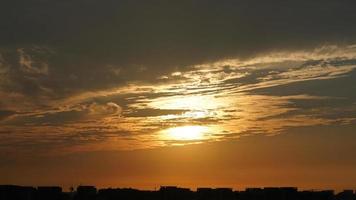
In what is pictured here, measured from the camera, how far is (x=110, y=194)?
58.5 meters

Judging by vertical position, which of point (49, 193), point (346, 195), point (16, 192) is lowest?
point (16, 192)

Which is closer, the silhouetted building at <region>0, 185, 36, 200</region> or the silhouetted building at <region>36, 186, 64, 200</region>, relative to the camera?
the silhouetted building at <region>0, 185, 36, 200</region>

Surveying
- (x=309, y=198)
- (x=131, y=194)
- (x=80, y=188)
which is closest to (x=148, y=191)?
(x=131, y=194)

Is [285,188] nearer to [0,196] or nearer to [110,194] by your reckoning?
[110,194]

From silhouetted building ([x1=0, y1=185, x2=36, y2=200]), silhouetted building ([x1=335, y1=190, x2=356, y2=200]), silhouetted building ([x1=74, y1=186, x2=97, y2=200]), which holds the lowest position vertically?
silhouetted building ([x1=0, y1=185, x2=36, y2=200])

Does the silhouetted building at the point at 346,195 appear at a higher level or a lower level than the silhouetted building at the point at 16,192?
higher

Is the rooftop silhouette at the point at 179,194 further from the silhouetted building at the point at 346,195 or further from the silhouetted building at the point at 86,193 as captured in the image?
the silhouetted building at the point at 346,195

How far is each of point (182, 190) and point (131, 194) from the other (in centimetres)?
476

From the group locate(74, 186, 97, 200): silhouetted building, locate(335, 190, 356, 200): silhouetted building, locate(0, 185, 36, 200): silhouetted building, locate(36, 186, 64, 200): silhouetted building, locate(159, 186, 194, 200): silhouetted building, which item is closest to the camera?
locate(0, 185, 36, 200): silhouetted building

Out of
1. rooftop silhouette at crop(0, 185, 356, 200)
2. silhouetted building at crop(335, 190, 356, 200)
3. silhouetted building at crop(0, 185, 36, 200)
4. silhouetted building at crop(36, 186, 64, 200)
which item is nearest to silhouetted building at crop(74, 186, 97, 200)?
rooftop silhouette at crop(0, 185, 356, 200)

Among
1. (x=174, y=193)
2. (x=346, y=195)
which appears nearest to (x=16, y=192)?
(x=174, y=193)

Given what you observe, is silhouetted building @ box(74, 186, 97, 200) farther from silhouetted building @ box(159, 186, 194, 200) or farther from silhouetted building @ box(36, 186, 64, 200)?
silhouetted building @ box(159, 186, 194, 200)

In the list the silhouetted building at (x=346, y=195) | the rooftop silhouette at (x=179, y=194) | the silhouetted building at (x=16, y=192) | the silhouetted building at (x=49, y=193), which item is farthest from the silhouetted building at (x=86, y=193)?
the silhouetted building at (x=346, y=195)

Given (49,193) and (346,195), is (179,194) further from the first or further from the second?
(346,195)
